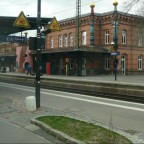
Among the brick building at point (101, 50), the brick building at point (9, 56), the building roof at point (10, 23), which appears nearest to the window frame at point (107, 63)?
the brick building at point (101, 50)

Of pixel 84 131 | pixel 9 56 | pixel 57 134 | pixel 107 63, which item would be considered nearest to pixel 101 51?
pixel 107 63

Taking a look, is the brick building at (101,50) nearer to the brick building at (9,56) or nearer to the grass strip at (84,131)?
the brick building at (9,56)

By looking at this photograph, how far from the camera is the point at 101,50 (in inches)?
2048

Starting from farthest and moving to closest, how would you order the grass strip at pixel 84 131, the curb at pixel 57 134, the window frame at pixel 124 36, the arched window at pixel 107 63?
1. the window frame at pixel 124 36
2. the arched window at pixel 107 63
3. the curb at pixel 57 134
4. the grass strip at pixel 84 131

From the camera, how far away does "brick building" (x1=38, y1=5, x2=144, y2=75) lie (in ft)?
172

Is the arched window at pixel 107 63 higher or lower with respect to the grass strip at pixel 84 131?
higher

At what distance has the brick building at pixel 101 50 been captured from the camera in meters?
52.6

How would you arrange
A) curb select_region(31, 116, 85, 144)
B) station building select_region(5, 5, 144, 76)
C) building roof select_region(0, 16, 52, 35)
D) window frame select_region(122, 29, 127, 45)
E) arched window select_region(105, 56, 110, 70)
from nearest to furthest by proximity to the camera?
curb select_region(31, 116, 85, 144) → building roof select_region(0, 16, 52, 35) → station building select_region(5, 5, 144, 76) → arched window select_region(105, 56, 110, 70) → window frame select_region(122, 29, 127, 45)

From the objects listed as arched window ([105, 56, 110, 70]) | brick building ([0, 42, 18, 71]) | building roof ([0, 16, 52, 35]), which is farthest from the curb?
brick building ([0, 42, 18, 71])

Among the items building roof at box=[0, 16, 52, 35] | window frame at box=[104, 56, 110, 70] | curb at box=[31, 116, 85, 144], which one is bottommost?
curb at box=[31, 116, 85, 144]

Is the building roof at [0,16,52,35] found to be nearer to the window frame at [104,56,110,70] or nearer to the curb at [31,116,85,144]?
the curb at [31,116,85,144]

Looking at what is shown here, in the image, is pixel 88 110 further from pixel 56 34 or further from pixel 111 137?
pixel 56 34

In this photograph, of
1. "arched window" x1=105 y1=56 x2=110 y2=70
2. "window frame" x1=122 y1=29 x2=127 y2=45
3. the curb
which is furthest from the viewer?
"window frame" x1=122 y1=29 x2=127 y2=45

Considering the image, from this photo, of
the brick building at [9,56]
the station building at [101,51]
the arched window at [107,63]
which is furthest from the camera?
the brick building at [9,56]
